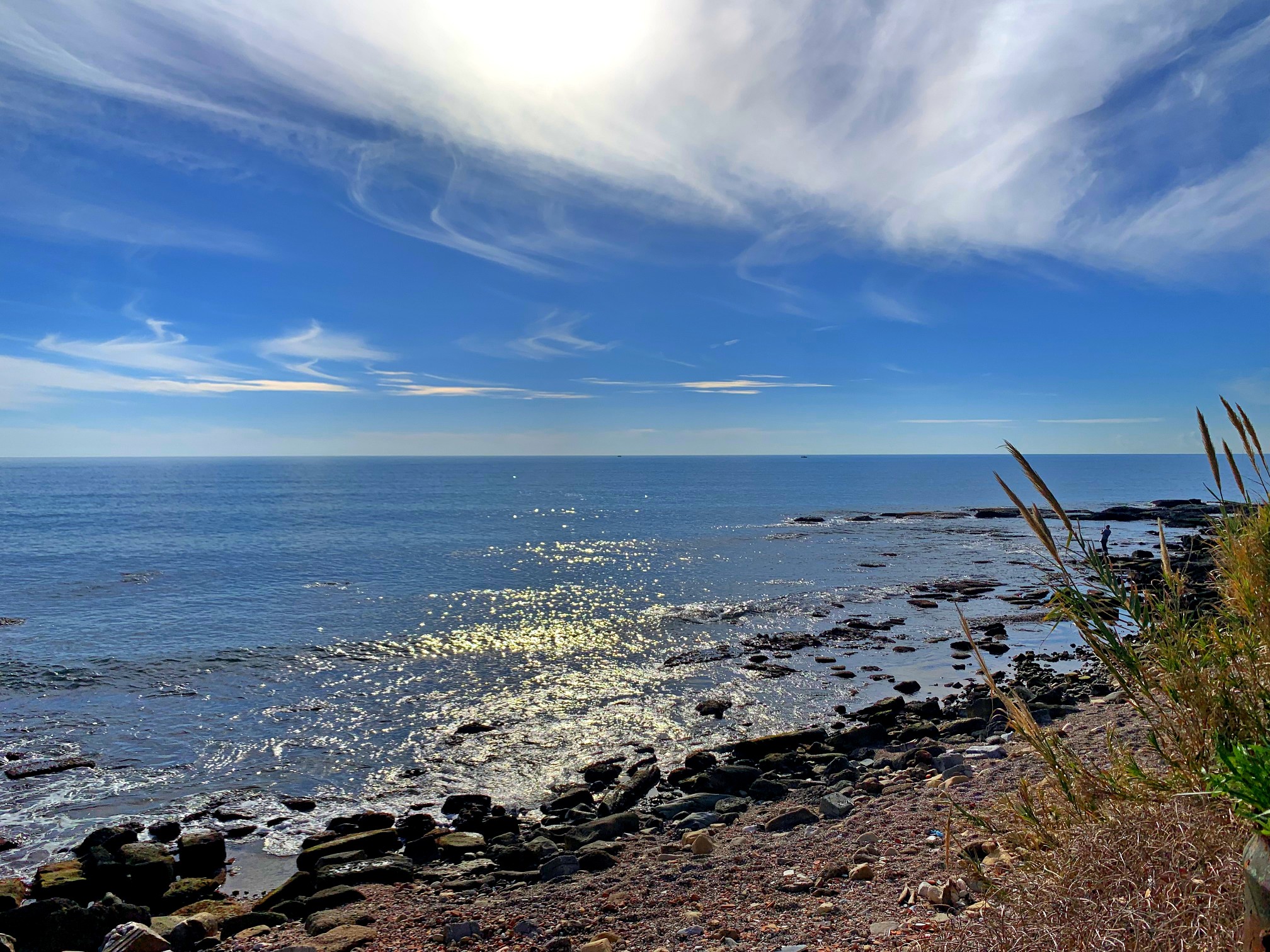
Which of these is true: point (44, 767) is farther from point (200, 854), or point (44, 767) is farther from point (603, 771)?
point (603, 771)

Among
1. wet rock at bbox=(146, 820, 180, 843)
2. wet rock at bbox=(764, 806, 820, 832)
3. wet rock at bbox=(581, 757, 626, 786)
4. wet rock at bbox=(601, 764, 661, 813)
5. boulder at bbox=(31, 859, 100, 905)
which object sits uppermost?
wet rock at bbox=(764, 806, 820, 832)

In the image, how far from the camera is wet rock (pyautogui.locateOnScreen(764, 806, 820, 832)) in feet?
35.1

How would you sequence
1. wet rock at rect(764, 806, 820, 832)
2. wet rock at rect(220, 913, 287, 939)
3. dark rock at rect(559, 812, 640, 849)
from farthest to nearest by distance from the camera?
dark rock at rect(559, 812, 640, 849) < wet rock at rect(764, 806, 820, 832) < wet rock at rect(220, 913, 287, 939)

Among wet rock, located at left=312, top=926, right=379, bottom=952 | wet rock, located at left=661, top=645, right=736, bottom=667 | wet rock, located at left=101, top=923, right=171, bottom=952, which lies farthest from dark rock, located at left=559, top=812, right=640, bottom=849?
wet rock, located at left=661, top=645, right=736, bottom=667

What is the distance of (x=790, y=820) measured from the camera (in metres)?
10.8

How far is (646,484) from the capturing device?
14725 centimetres

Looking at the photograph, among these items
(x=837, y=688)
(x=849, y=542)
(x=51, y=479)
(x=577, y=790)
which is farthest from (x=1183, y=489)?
(x=51, y=479)

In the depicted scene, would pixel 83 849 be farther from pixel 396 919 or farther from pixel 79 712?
pixel 79 712

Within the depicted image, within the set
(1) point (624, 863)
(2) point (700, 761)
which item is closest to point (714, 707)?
(2) point (700, 761)

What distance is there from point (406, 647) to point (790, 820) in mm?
17314

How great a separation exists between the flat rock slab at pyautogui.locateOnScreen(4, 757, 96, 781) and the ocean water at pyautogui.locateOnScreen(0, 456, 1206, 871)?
1.33 feet

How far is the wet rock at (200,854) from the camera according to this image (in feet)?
36.9

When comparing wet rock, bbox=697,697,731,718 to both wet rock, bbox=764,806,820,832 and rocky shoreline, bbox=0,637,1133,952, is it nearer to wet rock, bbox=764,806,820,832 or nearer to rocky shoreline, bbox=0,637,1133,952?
rocky shoreline, bbox=0,637,1133,952

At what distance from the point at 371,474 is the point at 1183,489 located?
181149mm
